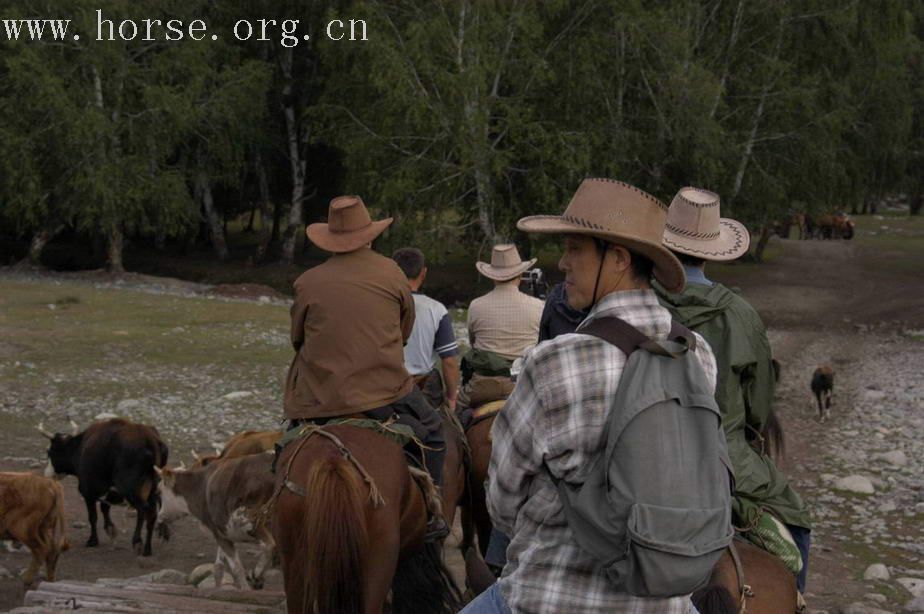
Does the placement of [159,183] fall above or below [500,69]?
below

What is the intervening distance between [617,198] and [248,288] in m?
32.0

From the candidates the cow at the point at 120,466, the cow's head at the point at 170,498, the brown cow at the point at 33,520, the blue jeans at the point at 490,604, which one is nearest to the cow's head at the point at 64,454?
the cow at the point at 120,466

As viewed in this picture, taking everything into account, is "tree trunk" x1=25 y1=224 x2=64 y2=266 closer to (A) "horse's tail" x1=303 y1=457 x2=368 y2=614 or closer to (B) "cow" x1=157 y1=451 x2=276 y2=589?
(B) "cow" x1=157 y1=451 x2=276 y2=589

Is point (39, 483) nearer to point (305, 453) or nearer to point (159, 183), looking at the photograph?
point (305, 453)

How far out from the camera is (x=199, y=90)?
38.7 metres

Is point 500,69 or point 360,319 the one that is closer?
point 360,319

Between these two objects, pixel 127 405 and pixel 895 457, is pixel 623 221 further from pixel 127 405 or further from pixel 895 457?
pixel 127 405

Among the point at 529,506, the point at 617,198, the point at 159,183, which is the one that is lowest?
the point at 159,183

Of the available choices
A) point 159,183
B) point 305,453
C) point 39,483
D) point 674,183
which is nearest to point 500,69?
point 674,183

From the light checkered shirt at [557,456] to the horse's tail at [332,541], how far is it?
9.33 ft

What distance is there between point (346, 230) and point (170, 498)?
11.7 ft

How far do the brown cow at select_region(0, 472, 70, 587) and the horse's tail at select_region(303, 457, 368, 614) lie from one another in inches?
163

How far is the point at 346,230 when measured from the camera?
22.9ft

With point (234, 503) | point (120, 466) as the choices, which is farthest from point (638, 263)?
point (120, 466)
